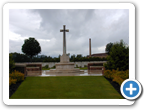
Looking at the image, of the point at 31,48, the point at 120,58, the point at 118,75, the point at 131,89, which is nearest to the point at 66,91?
the point at 131,89

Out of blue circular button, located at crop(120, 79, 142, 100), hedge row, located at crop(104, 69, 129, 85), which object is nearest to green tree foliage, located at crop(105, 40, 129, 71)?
hedge row, located at crop(104, 69, 129, 85)

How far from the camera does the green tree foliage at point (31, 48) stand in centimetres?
3634

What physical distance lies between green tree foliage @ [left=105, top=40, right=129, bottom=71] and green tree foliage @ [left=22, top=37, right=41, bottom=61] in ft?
93.8

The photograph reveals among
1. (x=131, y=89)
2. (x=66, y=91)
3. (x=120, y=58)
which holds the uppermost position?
(x=120, y=58)

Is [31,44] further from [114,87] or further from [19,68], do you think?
[114,87]

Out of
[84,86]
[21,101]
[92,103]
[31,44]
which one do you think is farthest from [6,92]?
[31,44]

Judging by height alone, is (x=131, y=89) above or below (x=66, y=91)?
above

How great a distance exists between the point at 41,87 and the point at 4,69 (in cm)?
335

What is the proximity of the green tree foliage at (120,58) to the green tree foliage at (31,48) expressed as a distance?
93.8 ft

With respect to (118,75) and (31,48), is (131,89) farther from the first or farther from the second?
(31,48)

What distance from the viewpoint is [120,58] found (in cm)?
1083

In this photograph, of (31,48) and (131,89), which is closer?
(131,89)

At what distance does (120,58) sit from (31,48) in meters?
29.4

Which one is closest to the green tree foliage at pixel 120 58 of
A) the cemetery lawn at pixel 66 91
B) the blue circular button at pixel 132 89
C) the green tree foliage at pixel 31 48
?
the cemetery lawn at pixel 66 91
